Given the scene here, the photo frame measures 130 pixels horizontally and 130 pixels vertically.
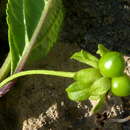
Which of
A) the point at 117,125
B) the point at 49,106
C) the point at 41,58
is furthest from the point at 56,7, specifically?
the point at 117,125

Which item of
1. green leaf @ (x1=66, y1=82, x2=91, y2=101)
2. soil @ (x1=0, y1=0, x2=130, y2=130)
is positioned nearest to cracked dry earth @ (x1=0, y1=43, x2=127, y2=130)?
soil @ (x1=0, y1=0, x2=130, y2=130)

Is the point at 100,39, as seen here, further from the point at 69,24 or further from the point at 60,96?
the point at 60,96

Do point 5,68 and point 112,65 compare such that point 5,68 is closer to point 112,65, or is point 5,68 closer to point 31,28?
point 31,28

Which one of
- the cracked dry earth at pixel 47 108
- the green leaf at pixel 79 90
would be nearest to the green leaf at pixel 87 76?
the green leaf at pixel 79 90

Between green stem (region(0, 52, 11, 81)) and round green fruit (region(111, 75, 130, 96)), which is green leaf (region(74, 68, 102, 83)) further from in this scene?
green stem (region(0, 52, 11, 81))

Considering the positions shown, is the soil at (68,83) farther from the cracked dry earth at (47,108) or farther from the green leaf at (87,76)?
the green leaf at (87,76)

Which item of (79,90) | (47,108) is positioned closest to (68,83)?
(47,108)
